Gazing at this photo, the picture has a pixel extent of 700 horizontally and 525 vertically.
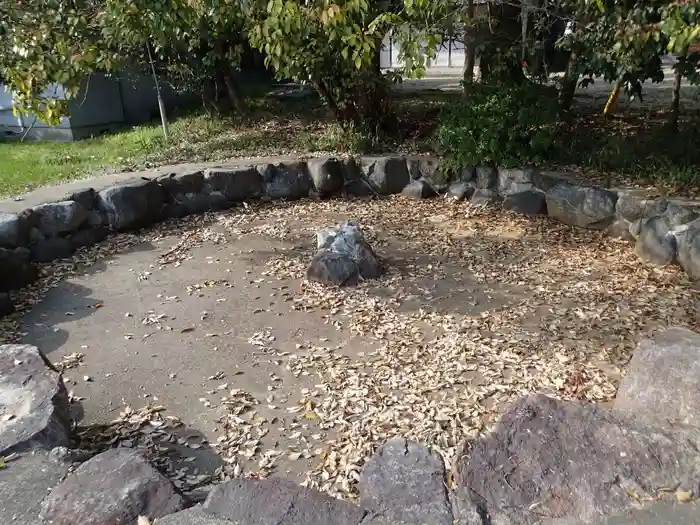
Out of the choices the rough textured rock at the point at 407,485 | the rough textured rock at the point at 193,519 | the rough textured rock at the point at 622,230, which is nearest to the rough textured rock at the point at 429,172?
the rough textured rock at the point at 622,230

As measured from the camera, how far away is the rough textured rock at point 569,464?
82.3 inches

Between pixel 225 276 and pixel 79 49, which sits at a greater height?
pixel 79 49

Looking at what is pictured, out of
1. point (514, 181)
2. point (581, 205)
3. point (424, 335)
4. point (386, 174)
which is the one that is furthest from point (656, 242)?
point (386, 174)

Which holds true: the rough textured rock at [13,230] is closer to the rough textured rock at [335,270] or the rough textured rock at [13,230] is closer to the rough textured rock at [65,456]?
the rough textured rock at [335,270]

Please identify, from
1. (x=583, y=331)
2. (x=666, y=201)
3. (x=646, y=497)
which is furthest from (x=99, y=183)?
(x=646, y=497)

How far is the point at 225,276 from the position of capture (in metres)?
4.92

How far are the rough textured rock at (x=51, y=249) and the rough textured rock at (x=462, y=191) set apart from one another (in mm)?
3891

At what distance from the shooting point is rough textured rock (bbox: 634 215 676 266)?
489 cm

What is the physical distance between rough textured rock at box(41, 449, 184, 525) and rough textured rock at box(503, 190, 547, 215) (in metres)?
4.83

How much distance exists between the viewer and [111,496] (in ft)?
6.77

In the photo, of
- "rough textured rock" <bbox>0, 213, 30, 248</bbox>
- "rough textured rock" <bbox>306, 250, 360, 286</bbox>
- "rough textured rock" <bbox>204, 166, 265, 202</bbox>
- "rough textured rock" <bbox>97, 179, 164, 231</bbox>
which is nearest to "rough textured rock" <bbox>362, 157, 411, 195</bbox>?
"rough textured rock" <bbox>204, 166, 265, 202</bbox>

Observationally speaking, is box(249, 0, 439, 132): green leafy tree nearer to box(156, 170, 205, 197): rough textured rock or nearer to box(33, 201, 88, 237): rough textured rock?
box(156, 170, 205, 197): rough textured rock

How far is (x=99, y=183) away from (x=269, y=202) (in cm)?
177

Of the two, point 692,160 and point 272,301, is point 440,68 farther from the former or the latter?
point 272,301
